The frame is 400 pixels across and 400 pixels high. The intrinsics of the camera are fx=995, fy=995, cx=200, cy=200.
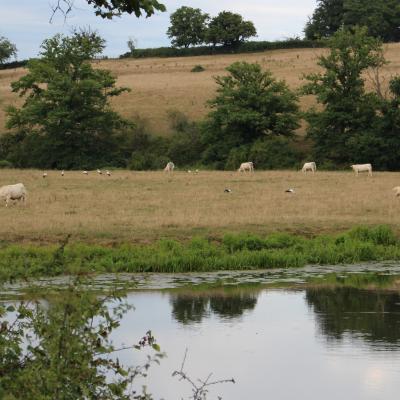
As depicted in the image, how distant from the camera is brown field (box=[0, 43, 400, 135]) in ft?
243

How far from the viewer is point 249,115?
57.9 meters

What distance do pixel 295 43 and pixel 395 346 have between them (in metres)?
91.9

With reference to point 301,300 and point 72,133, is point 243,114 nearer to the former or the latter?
point 72,133

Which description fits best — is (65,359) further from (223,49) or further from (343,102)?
(223,49)

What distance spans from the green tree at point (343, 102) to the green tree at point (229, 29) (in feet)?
155

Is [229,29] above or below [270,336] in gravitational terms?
above

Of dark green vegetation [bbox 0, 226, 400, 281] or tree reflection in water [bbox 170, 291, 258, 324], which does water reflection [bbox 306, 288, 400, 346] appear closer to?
tree reflection in water [bbox 170, 291, 258, 324]

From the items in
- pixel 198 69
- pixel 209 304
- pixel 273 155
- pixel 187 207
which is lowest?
pixel 209 304

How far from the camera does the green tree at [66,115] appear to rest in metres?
58.8

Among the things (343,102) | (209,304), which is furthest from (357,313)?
(343,102)

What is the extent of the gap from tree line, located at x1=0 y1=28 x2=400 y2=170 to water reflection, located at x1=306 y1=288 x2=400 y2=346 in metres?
36.6

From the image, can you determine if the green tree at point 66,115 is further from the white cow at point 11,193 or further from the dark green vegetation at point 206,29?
the dark green vegetation at point 206,29

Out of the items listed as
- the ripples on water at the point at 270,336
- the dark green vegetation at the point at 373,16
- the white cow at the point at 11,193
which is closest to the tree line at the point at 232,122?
the white cow at the point at 11,193

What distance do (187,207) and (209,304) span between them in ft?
40.8
